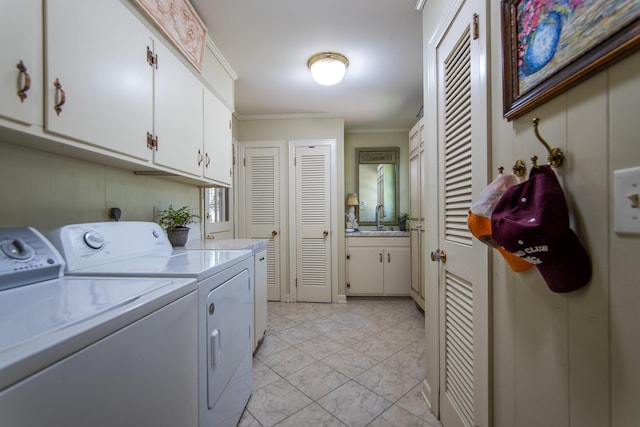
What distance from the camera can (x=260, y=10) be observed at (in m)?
1.69

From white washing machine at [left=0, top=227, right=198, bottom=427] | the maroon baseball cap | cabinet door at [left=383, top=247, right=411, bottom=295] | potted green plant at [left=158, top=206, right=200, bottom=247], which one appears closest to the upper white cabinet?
potted green plant at [left=158, top=206, right=200, bottom=247]

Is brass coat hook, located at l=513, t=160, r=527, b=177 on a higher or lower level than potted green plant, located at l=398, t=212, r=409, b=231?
higher

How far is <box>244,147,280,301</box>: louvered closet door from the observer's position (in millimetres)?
3406

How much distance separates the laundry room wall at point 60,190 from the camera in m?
0.94

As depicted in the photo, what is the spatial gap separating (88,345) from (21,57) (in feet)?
2.73

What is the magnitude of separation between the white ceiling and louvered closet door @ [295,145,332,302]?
64 cm

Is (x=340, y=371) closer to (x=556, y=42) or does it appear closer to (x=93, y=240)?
(x=93, y=240)

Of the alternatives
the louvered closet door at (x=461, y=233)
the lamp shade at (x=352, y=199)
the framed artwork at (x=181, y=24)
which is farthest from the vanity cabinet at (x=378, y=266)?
the framed artwork at (x=181, y=24)

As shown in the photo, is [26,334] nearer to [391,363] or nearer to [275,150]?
[391,363]

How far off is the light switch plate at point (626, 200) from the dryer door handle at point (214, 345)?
1243mm

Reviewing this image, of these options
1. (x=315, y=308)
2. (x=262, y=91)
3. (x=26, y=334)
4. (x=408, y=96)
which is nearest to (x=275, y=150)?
(x=262, y=91)

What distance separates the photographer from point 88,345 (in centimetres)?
52

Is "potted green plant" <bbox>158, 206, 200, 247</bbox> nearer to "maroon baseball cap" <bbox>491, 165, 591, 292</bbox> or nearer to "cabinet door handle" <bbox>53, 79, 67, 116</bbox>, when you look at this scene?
"cabinet door handle" <bbox>53, 79, 67, 116</bbox>

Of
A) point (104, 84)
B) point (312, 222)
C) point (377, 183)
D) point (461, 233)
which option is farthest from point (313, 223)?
point (104, 84)
